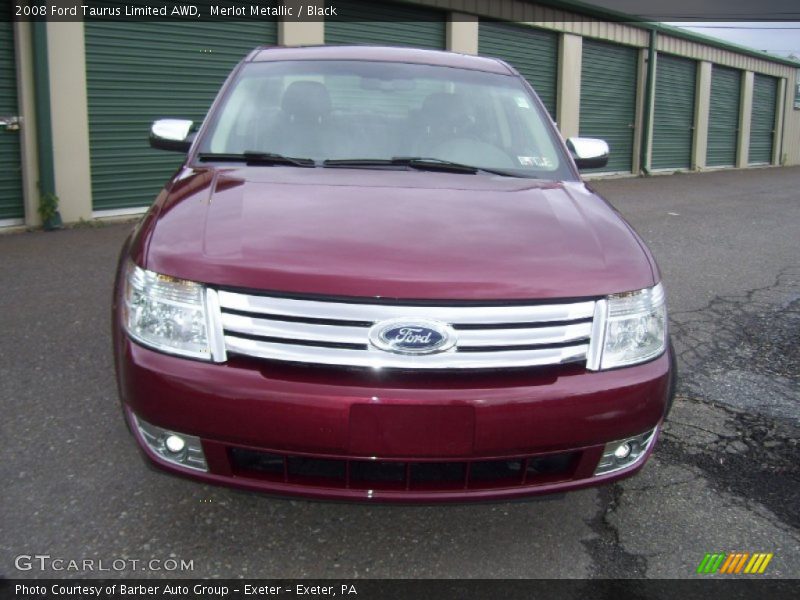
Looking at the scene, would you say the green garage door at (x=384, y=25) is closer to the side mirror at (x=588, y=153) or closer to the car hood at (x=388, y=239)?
the side mirror at (x=588, y=153)

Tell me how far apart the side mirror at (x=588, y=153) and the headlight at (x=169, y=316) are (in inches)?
88.3

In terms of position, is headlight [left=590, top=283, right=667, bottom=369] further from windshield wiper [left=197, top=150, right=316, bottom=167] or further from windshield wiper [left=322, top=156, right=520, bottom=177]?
windshield wiper [left=197, top=150, right=316, bottom=167]

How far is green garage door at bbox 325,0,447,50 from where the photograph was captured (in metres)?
11.3

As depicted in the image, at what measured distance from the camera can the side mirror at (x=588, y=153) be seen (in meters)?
3.81

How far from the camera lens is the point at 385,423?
2.06 meters

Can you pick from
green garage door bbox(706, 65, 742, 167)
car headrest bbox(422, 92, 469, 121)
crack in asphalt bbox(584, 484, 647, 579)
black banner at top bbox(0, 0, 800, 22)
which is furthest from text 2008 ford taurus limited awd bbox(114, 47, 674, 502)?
green garage door bbox(706, 65, 742, 167)

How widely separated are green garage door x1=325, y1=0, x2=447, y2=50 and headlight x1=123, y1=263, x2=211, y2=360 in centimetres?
934

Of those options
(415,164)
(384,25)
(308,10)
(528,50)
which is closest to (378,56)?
(415,164)

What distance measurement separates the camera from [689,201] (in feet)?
44.3

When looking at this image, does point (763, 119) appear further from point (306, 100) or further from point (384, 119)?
point (306, 100)
